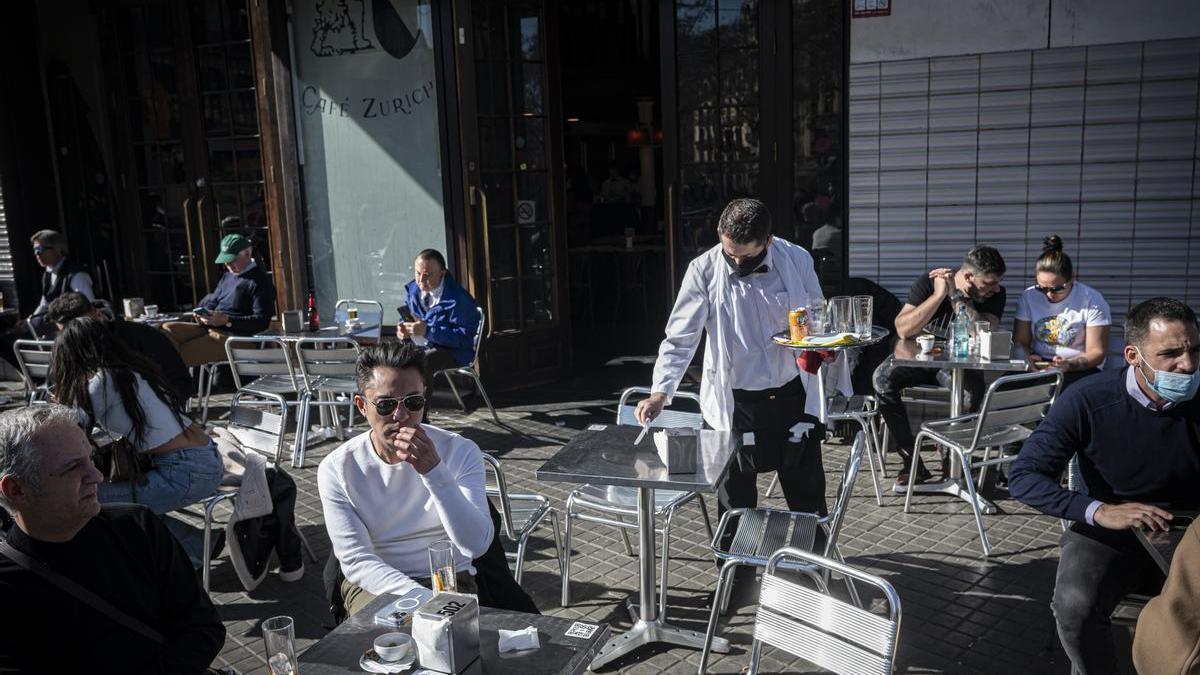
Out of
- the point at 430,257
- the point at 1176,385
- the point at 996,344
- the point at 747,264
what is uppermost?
the point at 747,264

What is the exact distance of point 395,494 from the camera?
3.41 metres

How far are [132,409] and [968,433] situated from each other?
4.50 meters

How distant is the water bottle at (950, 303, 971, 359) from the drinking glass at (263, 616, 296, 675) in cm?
450

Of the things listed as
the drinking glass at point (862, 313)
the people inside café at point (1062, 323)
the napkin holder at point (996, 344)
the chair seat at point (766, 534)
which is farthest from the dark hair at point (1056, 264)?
the chair seat at point (766, 534)

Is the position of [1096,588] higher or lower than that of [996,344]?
lower

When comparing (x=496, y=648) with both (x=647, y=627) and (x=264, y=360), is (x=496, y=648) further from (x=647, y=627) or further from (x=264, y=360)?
(x=264, y=360)

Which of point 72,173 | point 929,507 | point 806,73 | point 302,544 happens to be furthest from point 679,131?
point 72,173

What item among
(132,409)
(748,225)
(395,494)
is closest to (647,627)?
(395,494)

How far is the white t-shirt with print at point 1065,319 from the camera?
5.84 metres

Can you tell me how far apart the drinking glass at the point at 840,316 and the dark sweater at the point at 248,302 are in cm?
528

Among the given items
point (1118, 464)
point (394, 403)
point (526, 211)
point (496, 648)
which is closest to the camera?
point (496, 648)

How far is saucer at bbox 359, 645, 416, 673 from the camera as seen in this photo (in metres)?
2.52

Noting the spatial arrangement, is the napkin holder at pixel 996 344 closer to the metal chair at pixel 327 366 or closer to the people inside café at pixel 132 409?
the metal chair at pixel 327 366

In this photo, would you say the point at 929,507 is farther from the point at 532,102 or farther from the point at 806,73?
the point at 532,102
